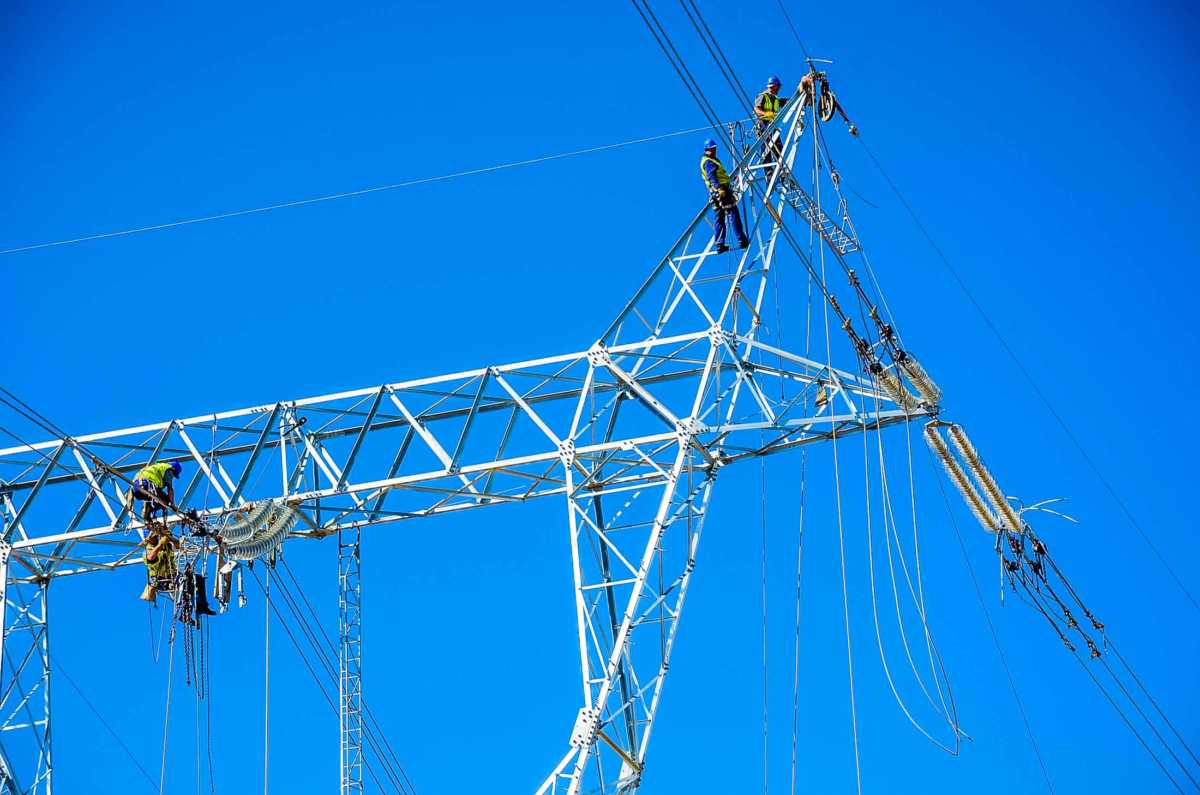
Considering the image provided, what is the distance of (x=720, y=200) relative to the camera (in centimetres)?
2758

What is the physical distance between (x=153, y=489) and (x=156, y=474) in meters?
0.37

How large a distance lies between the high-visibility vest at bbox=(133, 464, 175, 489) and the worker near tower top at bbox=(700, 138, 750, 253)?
11321mm

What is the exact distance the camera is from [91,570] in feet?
101

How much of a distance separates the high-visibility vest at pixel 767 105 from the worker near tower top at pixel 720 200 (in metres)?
1.55

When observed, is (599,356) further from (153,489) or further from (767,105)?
(153,489)

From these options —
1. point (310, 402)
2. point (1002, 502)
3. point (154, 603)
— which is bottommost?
point (1002, 502)

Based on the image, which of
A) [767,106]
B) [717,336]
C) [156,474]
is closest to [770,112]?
[767,106]

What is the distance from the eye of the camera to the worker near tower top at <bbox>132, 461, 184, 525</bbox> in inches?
1131

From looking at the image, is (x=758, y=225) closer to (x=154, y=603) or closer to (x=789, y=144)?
(x=789, y=144)

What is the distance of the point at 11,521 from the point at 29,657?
2.78 m

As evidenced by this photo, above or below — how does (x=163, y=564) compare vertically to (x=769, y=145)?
below

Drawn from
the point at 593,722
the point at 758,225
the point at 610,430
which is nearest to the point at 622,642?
the point at 593,722

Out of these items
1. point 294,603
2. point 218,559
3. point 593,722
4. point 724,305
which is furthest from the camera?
point 294,603

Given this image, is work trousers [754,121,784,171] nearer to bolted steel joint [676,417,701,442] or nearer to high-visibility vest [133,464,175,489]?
bolted steel joint [676,417,701,442]
